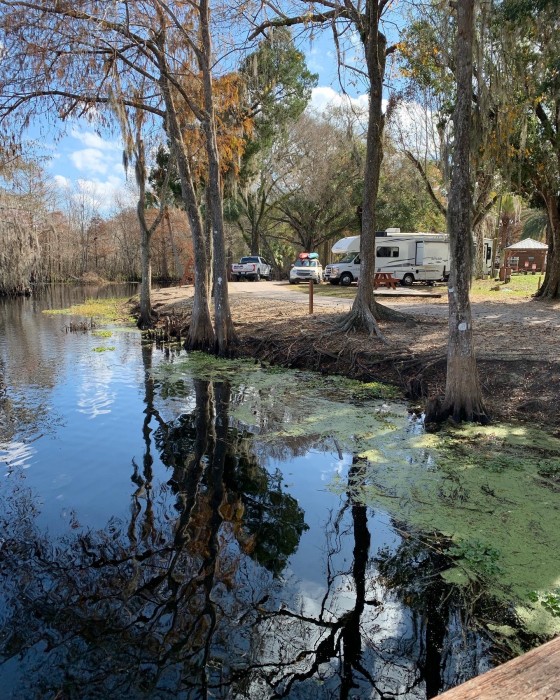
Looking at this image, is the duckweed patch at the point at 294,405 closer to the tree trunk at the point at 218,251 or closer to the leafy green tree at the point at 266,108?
the tree trunk at the point at 218,251

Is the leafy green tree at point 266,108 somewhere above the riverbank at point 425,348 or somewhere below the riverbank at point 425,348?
above

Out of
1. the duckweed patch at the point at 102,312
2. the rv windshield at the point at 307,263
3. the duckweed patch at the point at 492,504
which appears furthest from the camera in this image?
the rv windshield at the point at 307,263

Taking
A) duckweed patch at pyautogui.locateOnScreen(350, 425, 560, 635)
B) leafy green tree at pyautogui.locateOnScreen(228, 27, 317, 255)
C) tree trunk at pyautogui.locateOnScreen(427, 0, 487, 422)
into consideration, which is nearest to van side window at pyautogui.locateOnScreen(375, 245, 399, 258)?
leafy green tree at pyautogui.locateOnScreen(228, 27, 317, 255)

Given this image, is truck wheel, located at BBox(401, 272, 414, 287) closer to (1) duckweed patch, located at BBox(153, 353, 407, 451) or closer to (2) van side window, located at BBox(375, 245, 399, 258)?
(2) van side window, located at BBox(375, 245, 399, 258)

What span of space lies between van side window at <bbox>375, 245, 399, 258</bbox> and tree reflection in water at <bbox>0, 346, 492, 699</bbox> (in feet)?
80.6

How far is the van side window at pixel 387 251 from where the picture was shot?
2889 cm

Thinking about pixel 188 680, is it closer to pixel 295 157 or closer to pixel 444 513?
pixel 444 513

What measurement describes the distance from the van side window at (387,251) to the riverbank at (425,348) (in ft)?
35.1

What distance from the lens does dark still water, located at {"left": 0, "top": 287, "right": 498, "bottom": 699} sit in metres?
3.29

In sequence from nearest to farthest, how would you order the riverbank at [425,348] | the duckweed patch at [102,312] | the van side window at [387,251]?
the riverbank at [425,348] → the duckweed patch at [102,312] → the van side window at [387,251]

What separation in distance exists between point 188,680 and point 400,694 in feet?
4.07

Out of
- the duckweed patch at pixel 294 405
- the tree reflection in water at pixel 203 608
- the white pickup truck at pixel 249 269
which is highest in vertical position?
the white pickup truck at pixel 249 269

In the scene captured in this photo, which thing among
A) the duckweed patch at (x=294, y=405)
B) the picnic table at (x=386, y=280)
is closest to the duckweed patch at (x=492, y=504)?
the duckweed patch at (x=294, y=405)

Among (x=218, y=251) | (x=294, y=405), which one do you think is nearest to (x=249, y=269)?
(x=218, y=251)
